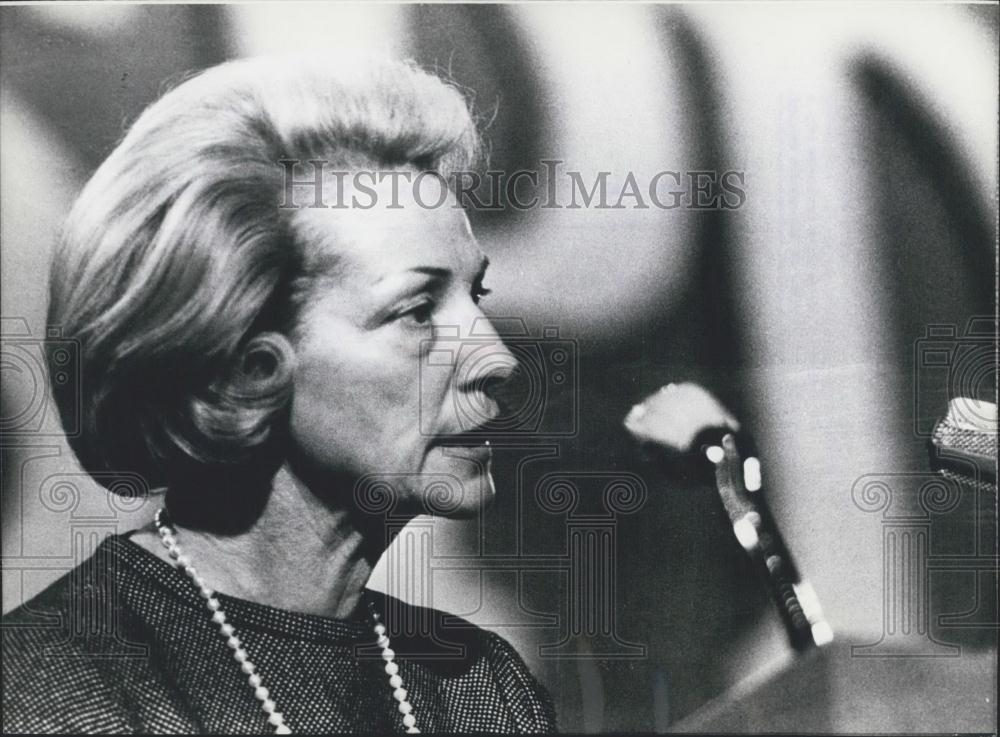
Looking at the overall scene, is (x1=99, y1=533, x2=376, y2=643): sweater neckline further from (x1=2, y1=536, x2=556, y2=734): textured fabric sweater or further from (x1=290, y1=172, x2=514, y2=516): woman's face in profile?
(x1=290, y1=172, x2=514, y2=516): woman's face in profile

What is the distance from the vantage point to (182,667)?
2.26m

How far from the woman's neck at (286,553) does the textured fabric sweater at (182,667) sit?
5 cm

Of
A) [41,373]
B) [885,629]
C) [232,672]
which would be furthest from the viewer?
[885,629]

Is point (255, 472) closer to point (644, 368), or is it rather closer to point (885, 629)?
point (644, 368)

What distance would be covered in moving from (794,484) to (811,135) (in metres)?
0.82

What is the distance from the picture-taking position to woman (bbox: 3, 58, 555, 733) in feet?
7.41

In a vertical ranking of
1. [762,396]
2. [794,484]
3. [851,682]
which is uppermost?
[762,396]

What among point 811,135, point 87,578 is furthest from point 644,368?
point 87,578

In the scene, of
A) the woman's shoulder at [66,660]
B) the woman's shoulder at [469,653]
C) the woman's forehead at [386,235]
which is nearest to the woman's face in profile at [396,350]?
the woman's forehead at [386,235]

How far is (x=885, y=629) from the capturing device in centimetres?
267

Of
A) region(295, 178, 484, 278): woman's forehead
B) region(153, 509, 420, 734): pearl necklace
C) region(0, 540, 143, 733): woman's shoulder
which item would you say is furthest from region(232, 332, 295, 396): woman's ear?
region(0, 540, 143, 733): woman's shoulder

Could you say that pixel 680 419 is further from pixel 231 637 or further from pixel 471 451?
pixel 231 637

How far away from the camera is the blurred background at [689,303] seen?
2516mm

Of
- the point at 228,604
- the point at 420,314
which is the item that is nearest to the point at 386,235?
the point at 420,314
